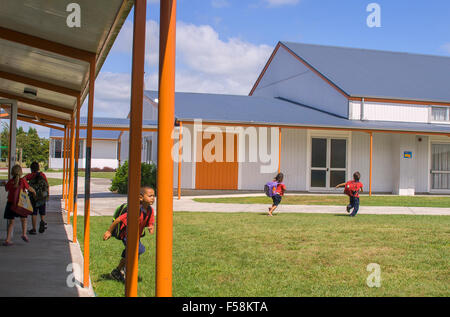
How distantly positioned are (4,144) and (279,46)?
22.2m

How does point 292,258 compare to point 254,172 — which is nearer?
point 292,258

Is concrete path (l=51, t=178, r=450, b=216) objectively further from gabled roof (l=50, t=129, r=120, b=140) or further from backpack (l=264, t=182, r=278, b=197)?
gabled roof (l=50, t=129, r=120, b=140)

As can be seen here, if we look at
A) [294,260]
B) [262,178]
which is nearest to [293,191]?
[262,178]

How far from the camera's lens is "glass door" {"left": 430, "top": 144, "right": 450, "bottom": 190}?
77.5 ft

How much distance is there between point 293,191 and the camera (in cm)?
2242

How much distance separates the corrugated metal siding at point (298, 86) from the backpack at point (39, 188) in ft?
56.8

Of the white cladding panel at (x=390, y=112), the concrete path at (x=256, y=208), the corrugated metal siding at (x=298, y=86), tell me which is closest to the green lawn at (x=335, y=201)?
the concrete path at (x=256, y=208)

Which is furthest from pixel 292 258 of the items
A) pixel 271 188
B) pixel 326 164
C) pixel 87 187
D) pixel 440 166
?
pixel 440 166

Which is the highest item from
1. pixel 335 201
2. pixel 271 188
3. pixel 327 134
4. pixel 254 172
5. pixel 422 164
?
pixel 327 134

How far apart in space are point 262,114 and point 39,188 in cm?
1435

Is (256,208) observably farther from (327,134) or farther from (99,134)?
(99,134)

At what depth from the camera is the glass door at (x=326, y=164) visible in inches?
895

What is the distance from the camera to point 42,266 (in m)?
6.96

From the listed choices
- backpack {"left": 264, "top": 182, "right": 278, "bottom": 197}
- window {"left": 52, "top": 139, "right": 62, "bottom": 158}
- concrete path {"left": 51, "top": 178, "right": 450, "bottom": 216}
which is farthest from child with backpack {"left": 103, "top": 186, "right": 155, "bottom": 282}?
window {"left": 52, "top": 139, "right": 62, "bottom": 158}
